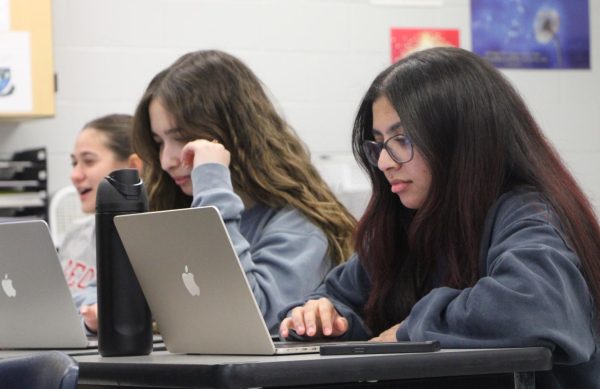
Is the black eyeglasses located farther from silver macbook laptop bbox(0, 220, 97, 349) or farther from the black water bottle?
silver macbook laptop bbox(0, 220, 97, 349)

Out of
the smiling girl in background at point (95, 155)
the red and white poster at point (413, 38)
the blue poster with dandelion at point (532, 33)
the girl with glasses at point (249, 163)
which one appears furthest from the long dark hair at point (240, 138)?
the blue poster with dandelion at point (532, 33)

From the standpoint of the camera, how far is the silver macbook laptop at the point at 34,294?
5.62 feet

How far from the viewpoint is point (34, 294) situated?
1774 millimetres

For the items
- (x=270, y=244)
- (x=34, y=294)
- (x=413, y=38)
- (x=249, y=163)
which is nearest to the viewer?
(x=34, y=294)

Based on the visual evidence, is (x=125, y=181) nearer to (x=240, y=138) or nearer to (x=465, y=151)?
(x=465, y=151)

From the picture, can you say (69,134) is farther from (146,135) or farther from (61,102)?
(146,135)

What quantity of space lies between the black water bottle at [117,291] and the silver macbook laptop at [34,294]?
A: 4.2 inches

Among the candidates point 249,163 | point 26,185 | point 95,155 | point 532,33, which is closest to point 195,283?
point 249,163

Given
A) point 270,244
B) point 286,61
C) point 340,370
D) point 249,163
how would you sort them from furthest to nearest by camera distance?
point 286,61 → point 249,163 → point 270,244 → point 340,370

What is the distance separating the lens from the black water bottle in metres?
1.61

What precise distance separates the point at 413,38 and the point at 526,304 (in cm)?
278

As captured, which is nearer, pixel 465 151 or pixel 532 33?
pixel 465 151

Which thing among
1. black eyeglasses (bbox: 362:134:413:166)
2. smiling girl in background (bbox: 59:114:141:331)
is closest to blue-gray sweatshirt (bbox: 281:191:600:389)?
black eyeglasses (bbox: 362:134:413:166)

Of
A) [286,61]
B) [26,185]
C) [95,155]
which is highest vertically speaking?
[286,61]
